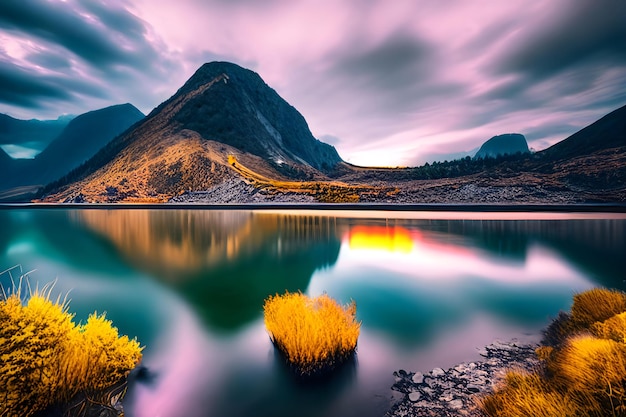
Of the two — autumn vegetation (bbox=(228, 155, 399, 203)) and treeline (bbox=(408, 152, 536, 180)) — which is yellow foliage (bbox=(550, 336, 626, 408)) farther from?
treeline (bbox=(408, 152, 536, 180))

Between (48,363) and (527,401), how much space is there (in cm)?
739

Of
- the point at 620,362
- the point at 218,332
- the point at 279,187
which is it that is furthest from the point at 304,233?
the point at 279,187

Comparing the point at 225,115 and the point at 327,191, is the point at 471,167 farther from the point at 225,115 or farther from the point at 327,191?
the point at 225,115

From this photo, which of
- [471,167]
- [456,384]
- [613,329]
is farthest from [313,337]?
[471,167]

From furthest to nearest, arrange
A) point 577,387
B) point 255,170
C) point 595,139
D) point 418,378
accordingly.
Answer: point 595,139, point 255,170, point 418,378, point 577,387

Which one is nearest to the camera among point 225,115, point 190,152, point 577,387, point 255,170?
point 577,387

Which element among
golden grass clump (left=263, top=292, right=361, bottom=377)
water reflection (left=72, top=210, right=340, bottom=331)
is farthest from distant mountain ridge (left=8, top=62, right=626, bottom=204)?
golden grass clump (left=263, top=292, right=361, bottom=377)

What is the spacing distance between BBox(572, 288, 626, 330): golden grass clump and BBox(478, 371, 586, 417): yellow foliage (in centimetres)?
431

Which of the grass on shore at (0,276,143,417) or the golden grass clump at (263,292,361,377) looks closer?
the grass on shore at (0,276,143,417)

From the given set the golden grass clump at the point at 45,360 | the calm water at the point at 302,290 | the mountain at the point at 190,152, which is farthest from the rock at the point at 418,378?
the mountain at the point at 190,152

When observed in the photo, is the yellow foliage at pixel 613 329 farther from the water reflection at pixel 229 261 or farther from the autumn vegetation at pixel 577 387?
the water reflection at pixel 229 261

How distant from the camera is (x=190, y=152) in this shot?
116562 mm

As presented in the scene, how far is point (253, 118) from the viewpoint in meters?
173

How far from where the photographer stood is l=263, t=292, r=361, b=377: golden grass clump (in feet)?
20.5
